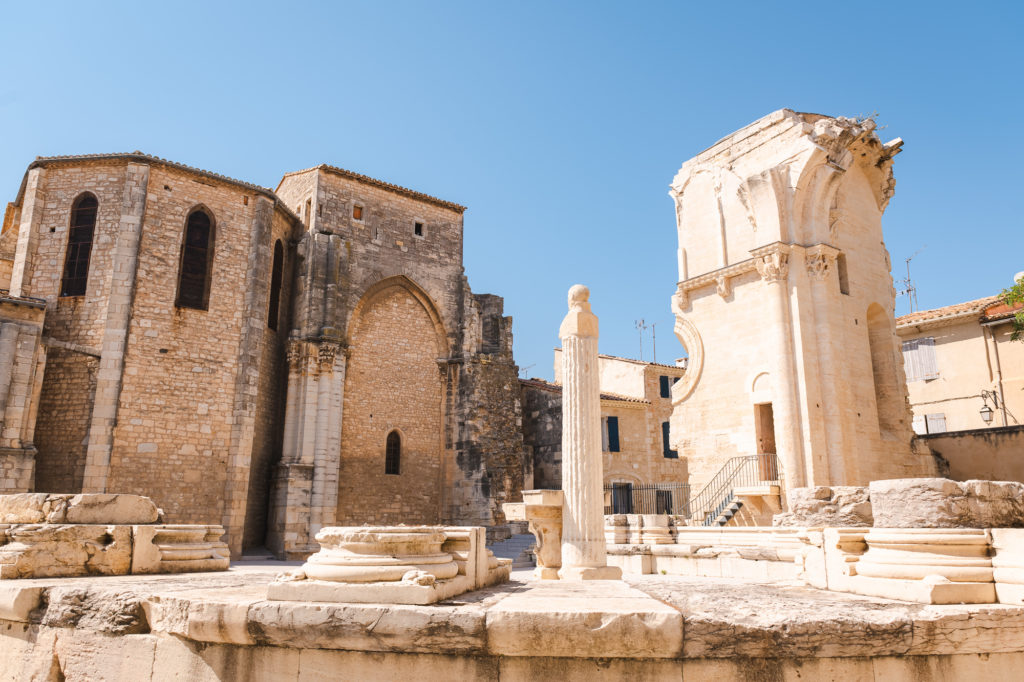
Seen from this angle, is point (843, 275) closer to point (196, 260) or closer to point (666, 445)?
point (666, 445)

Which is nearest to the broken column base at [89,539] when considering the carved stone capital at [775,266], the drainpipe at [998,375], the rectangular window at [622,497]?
the carved stone capital at [775,266]

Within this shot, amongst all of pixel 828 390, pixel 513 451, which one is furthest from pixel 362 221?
pixel 828 390

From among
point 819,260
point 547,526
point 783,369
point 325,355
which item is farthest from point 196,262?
point 819,260

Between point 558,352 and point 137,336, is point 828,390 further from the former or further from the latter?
point 558,352

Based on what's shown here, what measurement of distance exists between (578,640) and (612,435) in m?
23.8

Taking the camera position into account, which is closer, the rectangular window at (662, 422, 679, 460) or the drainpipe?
the drainpipe

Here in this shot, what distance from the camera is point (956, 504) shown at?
5410 millimetres

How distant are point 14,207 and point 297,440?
11403 millimetres

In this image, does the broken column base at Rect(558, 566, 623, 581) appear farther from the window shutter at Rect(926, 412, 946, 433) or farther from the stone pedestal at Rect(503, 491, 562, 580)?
the window shutter at Rect(926, 412, 946, 433)

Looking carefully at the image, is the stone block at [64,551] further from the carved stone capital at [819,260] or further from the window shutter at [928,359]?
the window shutter at [928,359]

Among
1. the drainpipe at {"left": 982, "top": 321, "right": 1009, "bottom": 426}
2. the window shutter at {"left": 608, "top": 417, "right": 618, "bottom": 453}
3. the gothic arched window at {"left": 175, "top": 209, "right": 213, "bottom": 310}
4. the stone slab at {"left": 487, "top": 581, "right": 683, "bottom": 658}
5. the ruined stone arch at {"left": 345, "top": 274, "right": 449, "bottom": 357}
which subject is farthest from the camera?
the window shutter at {"left": 608, "top": 417, "right": 618, "bottom": 453}

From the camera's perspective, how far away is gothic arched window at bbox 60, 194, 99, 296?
17.3 meters

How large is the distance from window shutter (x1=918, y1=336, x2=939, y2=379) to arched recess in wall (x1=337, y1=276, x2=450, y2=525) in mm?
14598

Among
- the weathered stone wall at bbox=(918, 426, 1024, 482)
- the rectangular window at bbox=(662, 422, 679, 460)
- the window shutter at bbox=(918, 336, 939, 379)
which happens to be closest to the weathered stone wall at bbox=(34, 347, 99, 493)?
the weathered stone wall at bbox=(918, 426, 1024, 482)
